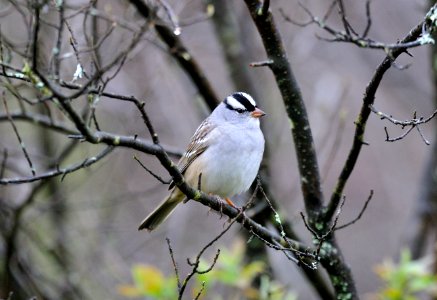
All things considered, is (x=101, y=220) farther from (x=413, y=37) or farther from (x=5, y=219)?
(x=413, y=37)

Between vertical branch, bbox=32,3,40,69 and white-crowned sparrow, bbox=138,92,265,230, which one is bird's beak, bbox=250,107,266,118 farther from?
vertical branch, bbox=32,3,40,69

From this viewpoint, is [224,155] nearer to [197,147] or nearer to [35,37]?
[197,147]

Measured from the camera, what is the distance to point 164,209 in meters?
5.12

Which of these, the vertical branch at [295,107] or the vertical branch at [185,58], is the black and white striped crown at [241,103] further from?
the vertical branch at [295,107]

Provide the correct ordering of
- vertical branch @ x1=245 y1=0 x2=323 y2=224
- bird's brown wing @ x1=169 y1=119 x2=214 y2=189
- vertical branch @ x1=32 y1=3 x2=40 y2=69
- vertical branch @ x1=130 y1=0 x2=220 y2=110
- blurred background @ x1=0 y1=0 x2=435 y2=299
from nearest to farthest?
vertical branch @ x1=32 y1=3 x2=40 y2=69 → vertical branch @ x1=245 y1=0 x2=323 y2=224 → bird's brown wing @ x1=169 y1=119 x2=214 y2=189 → vertical branch @ x1=130 y1=0 x2=220 y2=110 → blurred background @ x1=0 y1=0 x2=435 y2=299

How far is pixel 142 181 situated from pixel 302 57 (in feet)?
10.2

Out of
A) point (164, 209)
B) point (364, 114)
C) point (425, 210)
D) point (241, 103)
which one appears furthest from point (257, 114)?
point (425, 210)

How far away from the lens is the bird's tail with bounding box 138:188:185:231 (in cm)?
504

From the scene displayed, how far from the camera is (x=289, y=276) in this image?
28.6 feet

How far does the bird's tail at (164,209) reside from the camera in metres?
5.04

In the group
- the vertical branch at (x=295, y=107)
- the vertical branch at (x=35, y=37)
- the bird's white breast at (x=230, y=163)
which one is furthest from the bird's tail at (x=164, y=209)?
the vertical branch at (x=35, y=37)

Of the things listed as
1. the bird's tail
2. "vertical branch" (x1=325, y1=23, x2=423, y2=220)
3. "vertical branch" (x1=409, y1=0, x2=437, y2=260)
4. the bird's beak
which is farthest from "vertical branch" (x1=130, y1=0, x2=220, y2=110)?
"vertical branch" (x1=409, y1=0, x2=437, y2=260)

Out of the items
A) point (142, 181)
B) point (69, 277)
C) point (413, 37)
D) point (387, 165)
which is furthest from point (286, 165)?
point (413, 37)

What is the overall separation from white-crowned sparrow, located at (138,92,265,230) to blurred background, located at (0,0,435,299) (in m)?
0.80
